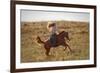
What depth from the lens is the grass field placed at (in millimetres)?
1822

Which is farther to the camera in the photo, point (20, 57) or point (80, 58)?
point (80, 58)

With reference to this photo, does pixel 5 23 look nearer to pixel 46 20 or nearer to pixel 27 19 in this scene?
pixel 27 19

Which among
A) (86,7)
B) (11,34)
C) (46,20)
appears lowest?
(11,34)

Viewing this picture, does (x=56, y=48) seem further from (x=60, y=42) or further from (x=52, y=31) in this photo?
(x=52, y=31)

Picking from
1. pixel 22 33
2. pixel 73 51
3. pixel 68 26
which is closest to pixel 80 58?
pixel 73 51

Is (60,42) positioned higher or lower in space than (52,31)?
lower

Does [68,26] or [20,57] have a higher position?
Answer: [68,26]

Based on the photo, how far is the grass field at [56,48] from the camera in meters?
1.82

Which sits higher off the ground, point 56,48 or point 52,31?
point 52,31

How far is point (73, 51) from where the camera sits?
1.99 metres

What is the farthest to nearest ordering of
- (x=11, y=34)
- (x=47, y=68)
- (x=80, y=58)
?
(x=80, y=58)
(x=47, y=68)
(x=11, y=34)

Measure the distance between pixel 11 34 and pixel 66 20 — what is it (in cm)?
59

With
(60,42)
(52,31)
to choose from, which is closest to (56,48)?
(60,42)

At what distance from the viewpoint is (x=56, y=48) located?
1931 mm
